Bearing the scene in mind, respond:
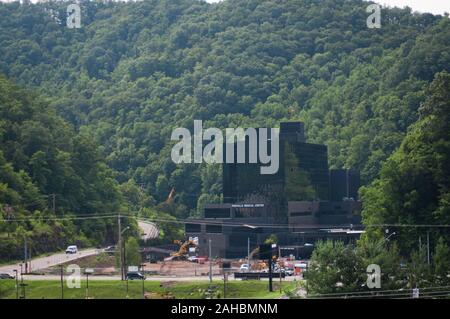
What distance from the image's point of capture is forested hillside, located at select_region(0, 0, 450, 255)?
418ft

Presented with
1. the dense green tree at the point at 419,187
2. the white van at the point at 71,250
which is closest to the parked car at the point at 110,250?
the white van at the point at 71,250

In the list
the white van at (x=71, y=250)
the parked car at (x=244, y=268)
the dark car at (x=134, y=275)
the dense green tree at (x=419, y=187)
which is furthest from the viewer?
the white van at (x=71, y=250)

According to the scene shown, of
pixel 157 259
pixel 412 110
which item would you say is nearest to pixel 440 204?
pixel 157 259

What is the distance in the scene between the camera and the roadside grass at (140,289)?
50594 mm

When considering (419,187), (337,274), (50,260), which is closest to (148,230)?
(50,260)

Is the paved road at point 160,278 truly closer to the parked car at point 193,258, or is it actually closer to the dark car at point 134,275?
the dark car at point 134,275

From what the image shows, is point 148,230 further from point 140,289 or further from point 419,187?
point 140,289

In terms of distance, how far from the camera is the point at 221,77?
522ft

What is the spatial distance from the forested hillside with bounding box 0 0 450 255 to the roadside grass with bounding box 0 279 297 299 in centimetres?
3726

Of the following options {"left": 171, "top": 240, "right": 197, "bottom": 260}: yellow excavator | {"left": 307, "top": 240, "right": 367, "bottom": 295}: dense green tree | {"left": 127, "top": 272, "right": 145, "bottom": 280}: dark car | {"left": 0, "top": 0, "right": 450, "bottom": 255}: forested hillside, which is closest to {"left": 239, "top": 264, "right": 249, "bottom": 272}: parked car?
{"left": 127, "top": 272, "right": 145, "bottom": 280}: dark car

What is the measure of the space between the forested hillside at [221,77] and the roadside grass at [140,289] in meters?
37.3

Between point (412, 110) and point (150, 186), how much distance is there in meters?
33.2

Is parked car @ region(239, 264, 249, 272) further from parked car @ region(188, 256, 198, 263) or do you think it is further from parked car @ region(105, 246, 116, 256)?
parked car @ region(188, 256, 198, 263)
